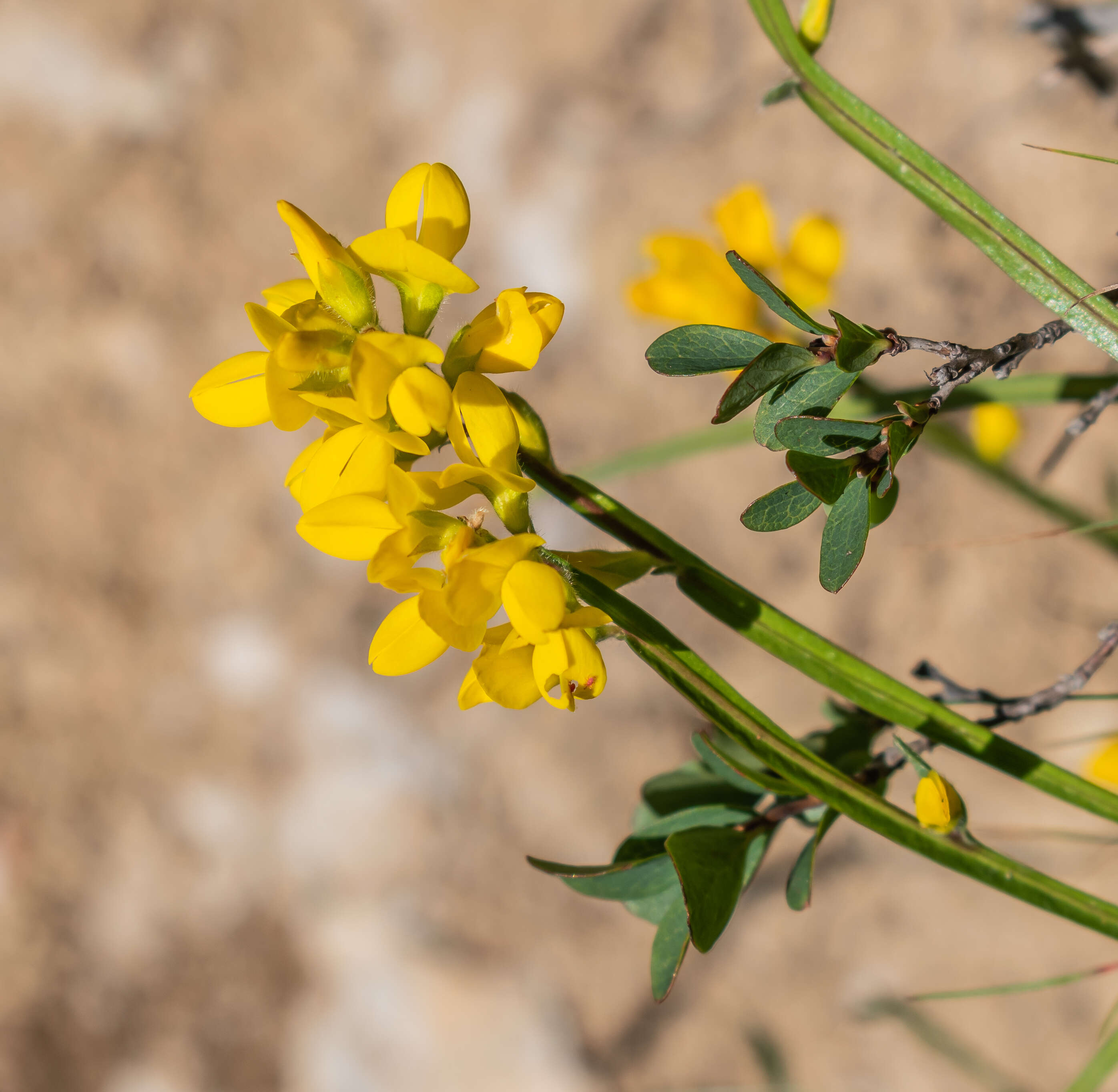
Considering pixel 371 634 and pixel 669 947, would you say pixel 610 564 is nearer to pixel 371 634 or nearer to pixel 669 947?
pixel 669 947

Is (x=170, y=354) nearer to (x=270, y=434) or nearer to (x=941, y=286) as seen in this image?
(x=270, y=434)

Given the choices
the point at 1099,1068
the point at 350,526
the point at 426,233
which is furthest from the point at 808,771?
the point at 1099,1068

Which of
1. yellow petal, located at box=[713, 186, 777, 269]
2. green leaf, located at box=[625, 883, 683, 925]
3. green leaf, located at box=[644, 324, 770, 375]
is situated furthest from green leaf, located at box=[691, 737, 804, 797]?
yellow petal, located at box=[713, 186, 777, 269]

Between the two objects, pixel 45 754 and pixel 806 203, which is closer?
pixel 806 203

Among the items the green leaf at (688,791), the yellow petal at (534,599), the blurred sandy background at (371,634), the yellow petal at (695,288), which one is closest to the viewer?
the yellow petal at (534,599)

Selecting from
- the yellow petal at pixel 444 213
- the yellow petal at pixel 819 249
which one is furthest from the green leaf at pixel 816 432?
the yellow petal at pixel 819 249

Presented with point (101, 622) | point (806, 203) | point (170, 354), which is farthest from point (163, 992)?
point (806, 203)

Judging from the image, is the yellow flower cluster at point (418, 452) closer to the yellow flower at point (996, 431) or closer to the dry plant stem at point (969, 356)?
the dry plant stem at point (969, 356)
